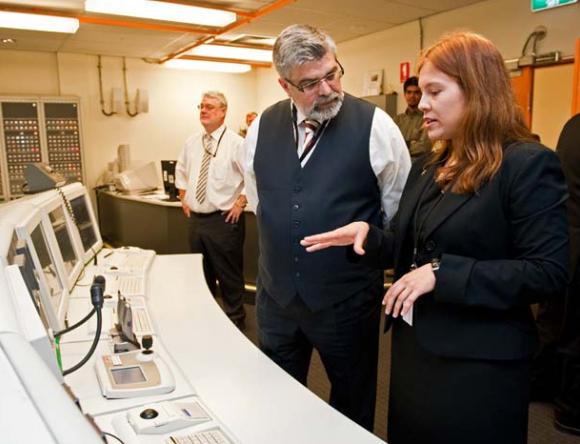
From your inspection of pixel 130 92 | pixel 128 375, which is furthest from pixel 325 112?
pixel 130 92

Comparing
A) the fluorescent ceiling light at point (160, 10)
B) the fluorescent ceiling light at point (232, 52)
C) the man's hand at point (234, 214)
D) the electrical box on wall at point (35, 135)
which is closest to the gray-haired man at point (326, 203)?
the man's hand at point (234, 214)

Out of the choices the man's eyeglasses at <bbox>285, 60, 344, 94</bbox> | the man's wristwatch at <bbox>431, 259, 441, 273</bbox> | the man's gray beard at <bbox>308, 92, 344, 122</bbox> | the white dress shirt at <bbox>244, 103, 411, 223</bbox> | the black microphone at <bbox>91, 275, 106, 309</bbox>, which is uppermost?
the man's eyeglasses at <bbox>285, 60, 344, 94</bbox>

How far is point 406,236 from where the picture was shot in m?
1.27

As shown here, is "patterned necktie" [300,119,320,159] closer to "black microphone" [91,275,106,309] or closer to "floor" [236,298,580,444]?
"black microphone" [91,275,106,309]

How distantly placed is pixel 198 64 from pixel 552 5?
4.32m

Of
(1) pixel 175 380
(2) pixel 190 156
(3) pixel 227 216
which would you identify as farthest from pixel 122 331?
(2) pixel 190 156

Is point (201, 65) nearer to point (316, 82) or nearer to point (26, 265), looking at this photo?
point (316, 82)

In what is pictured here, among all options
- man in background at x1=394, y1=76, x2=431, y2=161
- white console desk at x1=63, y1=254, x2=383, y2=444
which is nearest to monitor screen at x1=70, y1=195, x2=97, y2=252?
white console desk at x1=63, y1=254, x2=383, y2=444

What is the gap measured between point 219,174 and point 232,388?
229cm

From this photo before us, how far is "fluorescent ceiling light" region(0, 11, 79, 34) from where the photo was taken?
4140 millimetres

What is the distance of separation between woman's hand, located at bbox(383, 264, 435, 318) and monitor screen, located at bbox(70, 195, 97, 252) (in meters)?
1.70

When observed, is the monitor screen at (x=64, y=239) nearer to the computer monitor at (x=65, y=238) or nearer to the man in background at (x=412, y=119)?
the computer monitor at (x=65, y=238)

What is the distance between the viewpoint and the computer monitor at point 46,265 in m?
1.35

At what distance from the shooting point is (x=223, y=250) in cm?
342
